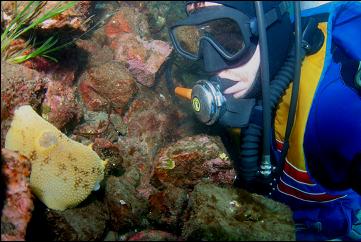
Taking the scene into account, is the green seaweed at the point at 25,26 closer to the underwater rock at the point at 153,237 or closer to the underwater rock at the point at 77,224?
the underwater rock at the point at 77,224

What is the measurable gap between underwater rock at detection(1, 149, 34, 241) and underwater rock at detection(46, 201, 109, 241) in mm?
487

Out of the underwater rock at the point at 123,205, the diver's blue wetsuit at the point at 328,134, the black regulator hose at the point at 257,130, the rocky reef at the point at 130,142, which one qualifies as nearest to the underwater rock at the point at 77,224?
the rocky reef at the point at 130,142

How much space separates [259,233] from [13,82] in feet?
7.48

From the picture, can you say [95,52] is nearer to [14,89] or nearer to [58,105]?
[58,105]

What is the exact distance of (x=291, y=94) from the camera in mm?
3145

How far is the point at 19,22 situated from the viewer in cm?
281

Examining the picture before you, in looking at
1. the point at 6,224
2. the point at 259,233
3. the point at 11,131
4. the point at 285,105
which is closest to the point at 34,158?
the point at 11,131

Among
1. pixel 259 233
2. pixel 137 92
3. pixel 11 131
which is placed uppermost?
pixel 11 131

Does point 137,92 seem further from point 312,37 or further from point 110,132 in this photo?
point 312,37

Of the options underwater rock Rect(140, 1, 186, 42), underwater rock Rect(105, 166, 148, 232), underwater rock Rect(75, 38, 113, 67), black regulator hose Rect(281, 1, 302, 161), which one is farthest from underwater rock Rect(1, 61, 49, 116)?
underwater rock Rect(140, 1, 186, 42)

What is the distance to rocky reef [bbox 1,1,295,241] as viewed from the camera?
8.08 feet

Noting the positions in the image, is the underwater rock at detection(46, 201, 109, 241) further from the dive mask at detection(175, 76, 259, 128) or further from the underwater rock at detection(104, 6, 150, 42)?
the underwater rock at detection(104, 6, 150, 42)

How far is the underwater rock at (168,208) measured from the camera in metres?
3.03

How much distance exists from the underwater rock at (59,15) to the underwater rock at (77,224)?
1.68m
